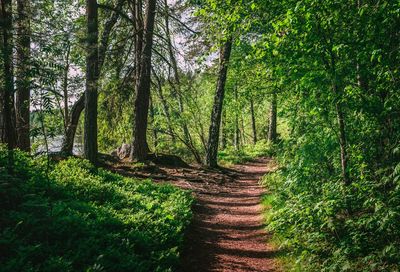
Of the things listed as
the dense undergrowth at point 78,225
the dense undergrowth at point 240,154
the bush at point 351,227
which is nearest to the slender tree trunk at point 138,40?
the dense undergrowth at point 78,225

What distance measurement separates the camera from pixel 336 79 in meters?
4.96

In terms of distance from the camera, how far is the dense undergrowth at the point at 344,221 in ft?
14.2

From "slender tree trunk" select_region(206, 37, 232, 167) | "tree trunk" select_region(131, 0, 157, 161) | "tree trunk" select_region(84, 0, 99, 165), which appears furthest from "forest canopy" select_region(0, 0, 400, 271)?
"slender tree trunk" select_region(206, 37, 232, 167)

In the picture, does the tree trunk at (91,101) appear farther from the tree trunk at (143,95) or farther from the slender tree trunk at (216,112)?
the slender tree trunk at (216,112)

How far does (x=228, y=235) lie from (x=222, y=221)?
1.03m

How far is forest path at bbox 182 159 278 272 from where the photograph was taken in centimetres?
630

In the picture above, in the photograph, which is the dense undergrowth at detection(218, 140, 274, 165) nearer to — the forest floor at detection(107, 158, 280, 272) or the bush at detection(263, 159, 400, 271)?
the forest floor at detection(107, 158, 280, 272)

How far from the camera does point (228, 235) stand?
313 inches

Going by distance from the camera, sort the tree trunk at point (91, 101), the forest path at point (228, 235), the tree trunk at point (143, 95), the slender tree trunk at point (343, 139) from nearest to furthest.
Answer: the slender tree trunk at point (343, 139), the forest path at point (228, 235), the tree trunk at point (91, 101), the tree trunk at point (143, 95)

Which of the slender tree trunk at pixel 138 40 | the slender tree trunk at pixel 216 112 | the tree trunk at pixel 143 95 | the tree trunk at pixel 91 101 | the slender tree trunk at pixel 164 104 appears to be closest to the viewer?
the tree trunk at pixel 91 101

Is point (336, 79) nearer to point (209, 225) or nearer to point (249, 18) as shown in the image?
point (249, 18)

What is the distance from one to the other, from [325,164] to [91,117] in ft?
24.6

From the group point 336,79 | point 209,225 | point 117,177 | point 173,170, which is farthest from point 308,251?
point 173,170

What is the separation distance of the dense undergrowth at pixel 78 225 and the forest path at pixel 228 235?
48cm
